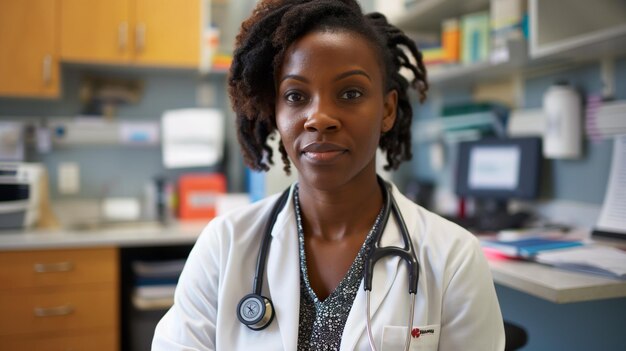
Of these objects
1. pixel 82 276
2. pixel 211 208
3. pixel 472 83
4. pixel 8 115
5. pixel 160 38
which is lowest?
pixel 82 276

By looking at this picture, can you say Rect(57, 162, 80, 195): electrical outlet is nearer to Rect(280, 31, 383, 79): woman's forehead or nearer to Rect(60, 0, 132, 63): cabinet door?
Rect(60, 0, 132, 63): cabinet door

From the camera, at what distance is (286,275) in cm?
95

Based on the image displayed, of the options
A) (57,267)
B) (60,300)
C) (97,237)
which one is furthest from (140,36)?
(60,300)

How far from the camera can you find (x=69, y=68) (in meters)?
2.67

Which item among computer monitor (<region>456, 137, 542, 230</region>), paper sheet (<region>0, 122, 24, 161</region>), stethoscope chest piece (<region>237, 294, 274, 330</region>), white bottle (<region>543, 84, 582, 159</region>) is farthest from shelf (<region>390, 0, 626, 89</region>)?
paper sheet (<region>0, 122, 24, 161</region>)

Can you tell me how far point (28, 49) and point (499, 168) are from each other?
208 cm

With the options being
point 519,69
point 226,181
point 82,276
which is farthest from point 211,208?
point 519,69

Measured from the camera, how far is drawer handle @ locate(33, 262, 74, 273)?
2062 mm

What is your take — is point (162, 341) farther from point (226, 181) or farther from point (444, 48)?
point (226, 181)

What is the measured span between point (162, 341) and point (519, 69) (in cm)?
149

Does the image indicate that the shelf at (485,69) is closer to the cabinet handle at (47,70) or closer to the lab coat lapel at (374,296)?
the lab coat lapel at (374,296)

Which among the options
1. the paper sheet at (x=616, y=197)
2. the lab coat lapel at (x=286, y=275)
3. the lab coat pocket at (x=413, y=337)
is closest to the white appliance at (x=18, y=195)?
the lab coat lapel at (x=286, y=275)

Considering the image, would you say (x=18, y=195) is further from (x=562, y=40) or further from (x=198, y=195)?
(x=562, y=40)

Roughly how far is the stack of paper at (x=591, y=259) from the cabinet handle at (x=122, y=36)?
2044 mm
